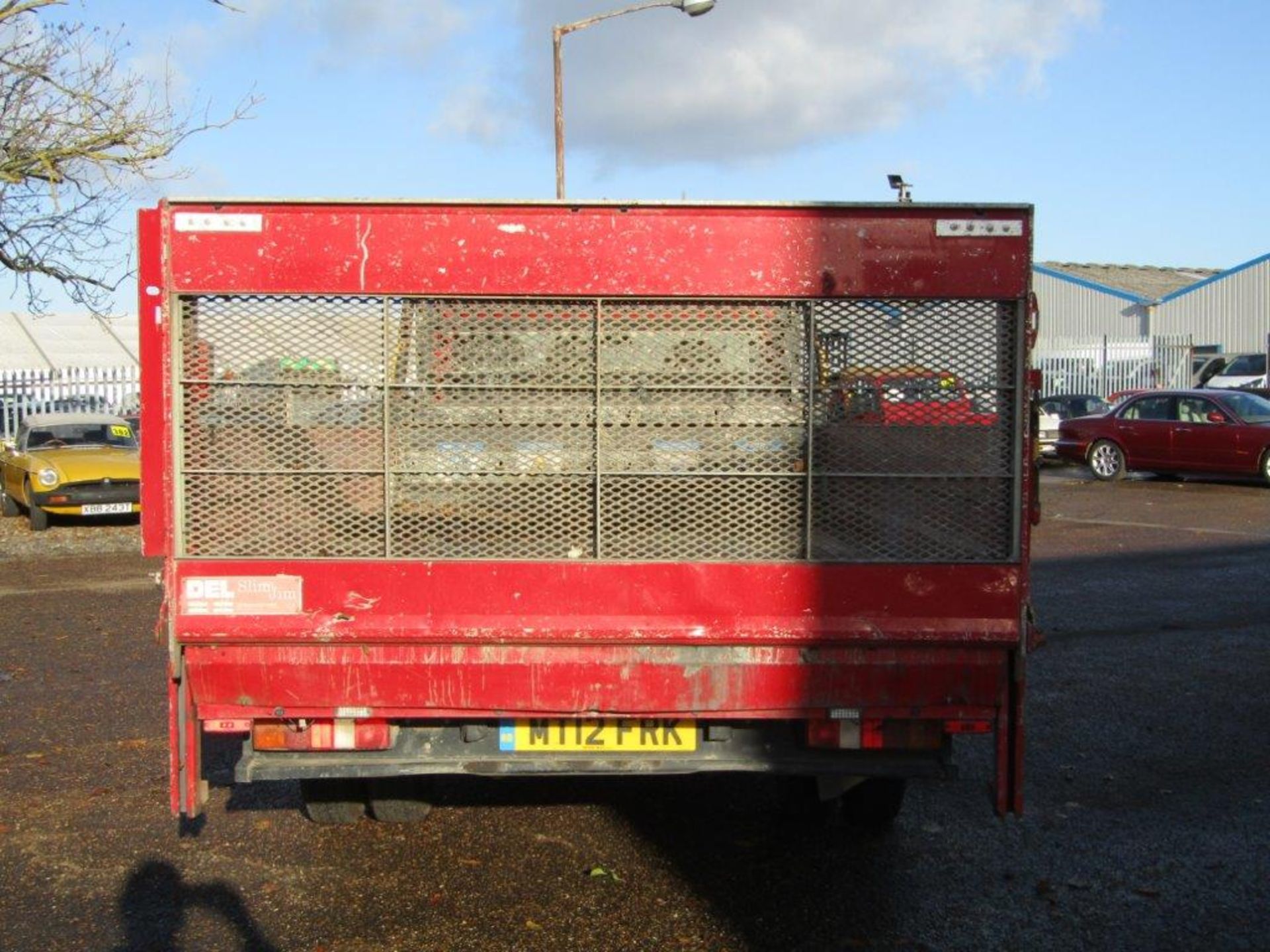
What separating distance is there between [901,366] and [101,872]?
141 inches

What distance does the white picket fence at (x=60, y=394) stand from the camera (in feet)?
89.1

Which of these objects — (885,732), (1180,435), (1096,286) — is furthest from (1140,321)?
(885,732)

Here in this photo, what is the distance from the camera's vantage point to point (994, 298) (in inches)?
189

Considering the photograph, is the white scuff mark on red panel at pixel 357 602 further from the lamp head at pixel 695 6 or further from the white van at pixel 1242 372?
the white van at pixel 1242 372

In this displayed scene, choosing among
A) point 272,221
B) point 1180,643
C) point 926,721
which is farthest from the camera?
point 1180,643

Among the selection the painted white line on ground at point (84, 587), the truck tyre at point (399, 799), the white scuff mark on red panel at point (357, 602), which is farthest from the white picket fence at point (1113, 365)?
the white scuff mark on red panel at point (357, 602)

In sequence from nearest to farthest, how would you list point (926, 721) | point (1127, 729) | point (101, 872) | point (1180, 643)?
1. point (926, 721)
2. point (101, 872)
3. point (1127, 729)
4. point (1180, 643)

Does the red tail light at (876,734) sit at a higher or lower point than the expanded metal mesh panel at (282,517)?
lower

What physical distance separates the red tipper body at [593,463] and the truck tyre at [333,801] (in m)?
0.97

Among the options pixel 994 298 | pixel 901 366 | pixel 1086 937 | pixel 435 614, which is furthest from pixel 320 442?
pixel 1086 937

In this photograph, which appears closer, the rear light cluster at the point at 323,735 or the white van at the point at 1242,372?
the rear light cluster at the point at 323,735

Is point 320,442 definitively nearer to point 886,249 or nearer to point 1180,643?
point 886,249

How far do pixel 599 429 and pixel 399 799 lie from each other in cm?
211

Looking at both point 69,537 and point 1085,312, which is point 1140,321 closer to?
point 1085,312
